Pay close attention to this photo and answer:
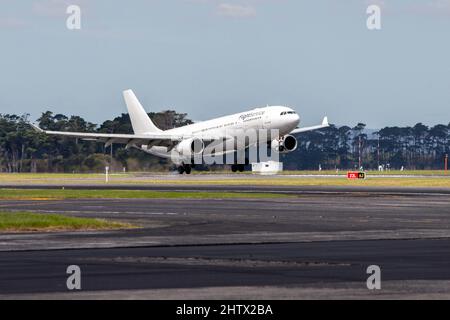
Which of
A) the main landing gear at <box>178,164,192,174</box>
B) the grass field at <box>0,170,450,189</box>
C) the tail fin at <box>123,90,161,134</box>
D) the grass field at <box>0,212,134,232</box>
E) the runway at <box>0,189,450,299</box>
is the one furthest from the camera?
the tail fin at <box>123,90,161,134</box>

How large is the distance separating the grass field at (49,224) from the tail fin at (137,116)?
3619 inches

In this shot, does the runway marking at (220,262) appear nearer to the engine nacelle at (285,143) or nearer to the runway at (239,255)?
the runway at (239,255)

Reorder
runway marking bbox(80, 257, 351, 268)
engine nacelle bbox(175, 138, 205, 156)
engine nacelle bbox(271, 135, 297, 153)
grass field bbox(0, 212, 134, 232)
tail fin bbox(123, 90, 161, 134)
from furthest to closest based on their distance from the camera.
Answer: tail fin bbox(123, 90, 161, 134) < engine nacelle bbox(175, 138, 205, 156) < engine nacelle bbox(271, 135, 297, 153) < grass field bbox(0, 212, 134, 232) < runway marking bbox(80, 257, 351, 268)

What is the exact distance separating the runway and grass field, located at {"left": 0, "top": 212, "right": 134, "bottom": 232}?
1502mm

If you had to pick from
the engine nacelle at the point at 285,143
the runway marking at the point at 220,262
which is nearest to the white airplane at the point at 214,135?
the engine nacelle at the point at 285,143

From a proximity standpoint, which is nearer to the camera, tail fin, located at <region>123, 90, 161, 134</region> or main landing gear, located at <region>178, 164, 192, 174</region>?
main landing gear, located at <region>178, 164, 192, 174</region>

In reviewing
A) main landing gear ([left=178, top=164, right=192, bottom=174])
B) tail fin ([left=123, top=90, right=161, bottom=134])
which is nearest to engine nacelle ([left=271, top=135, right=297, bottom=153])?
main landing gear ([left=178, top=164, right=192, bottom=174])

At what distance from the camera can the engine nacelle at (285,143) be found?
336 feet

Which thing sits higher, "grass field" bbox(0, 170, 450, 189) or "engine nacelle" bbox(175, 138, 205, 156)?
"engine nacelle" bbox(175, 138, 205, 156)

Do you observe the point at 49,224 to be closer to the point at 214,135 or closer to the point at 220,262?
the point at 220,262

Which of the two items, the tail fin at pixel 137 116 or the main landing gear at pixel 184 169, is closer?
the main landing gear at pixel 184 169

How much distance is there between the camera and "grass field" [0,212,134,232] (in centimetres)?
3569

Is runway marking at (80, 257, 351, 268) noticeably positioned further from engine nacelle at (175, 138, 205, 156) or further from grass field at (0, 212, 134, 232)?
engine nacelle at (175, 138, 205, 156)

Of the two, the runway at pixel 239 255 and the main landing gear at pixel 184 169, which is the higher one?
the main landing gear at pixel 184 169
